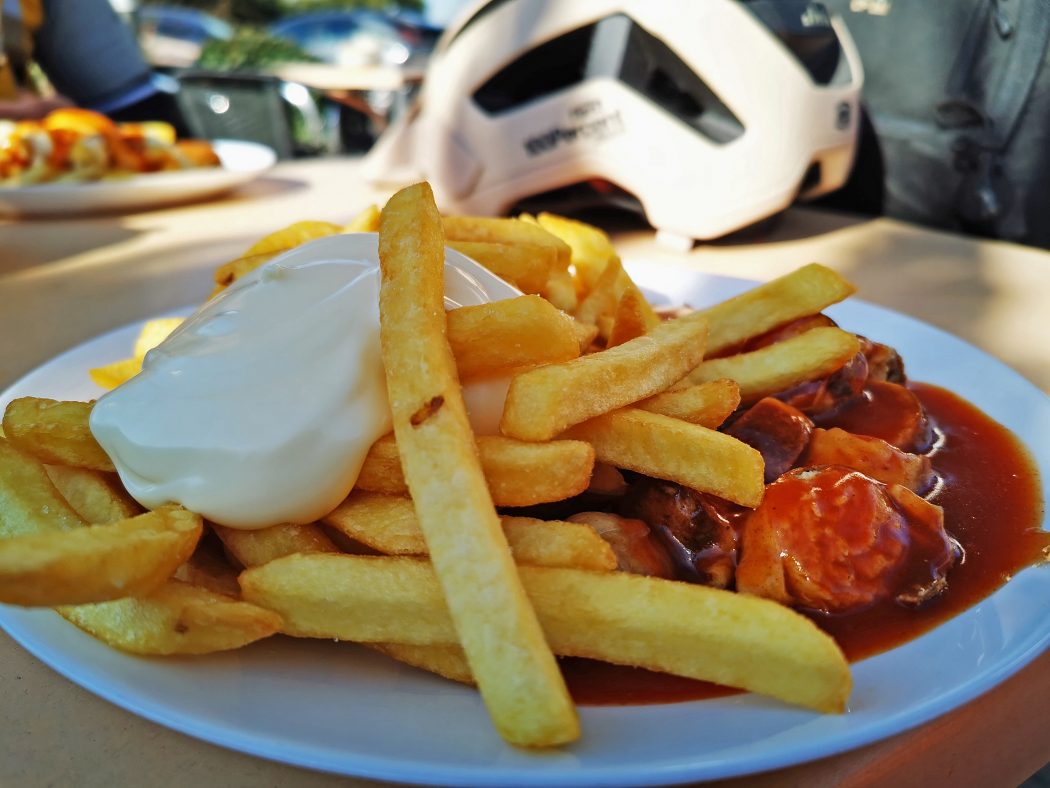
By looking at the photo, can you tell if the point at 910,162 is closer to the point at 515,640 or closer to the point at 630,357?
the point at 630,357

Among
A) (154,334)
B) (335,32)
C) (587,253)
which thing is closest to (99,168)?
(154,334)

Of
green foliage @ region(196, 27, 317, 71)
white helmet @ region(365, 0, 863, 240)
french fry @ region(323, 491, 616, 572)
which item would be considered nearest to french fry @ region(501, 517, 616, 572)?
french fry @ region(323, 491, 616, 572)

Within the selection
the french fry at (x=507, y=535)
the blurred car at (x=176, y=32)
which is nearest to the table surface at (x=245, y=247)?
the french fry at (x=507, y=535)

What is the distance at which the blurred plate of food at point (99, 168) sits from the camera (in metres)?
3.12

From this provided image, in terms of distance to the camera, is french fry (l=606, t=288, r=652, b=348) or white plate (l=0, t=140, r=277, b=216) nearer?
french fry (l=606, t=288, r=652, b=348)

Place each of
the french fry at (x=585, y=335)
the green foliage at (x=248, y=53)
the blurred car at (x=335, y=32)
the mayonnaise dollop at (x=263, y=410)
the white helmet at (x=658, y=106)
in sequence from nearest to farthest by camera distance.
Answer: the mayonnaise dollop at (x=263, y=410) → the french fry at (x=585, y=335) → the white helmet at (x=658, y=106) → the green foliage at (x=248, y=53) → the blurred car at (x=335, y=32)

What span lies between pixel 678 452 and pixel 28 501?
0.75 meters

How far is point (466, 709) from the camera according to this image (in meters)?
0.83

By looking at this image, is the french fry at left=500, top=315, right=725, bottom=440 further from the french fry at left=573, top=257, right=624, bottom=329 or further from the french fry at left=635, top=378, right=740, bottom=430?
the french fry at left=573, top=257, right=624, bottom=329

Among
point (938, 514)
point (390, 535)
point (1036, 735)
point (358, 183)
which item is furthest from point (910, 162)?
point (390, 535)

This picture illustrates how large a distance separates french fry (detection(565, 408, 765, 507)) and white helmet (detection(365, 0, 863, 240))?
5.25 ft

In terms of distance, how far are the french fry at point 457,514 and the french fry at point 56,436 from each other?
40 centimetres

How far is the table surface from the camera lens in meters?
0.81

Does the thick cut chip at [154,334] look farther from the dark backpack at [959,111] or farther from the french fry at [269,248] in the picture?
the dark backpack at [959,111]
